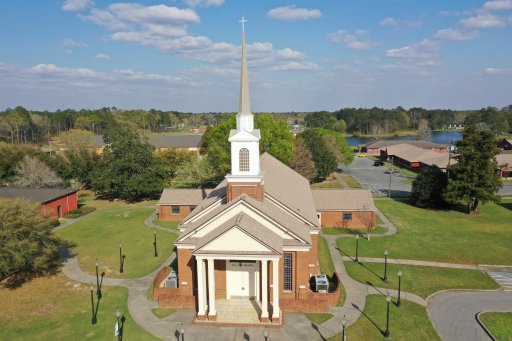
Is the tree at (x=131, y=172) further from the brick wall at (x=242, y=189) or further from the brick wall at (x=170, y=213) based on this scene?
the brick wall at (x=242, y=189)

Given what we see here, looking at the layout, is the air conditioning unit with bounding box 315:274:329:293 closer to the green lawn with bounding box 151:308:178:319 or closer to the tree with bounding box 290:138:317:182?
the green lawn with bounding box 151:308:178:319

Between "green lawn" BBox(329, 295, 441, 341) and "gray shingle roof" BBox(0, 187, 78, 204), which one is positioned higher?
"gray shingle roof" BBox(0, 187, 78, 204)

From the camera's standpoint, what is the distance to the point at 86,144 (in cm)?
7650

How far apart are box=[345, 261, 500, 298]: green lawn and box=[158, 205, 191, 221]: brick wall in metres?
22.8

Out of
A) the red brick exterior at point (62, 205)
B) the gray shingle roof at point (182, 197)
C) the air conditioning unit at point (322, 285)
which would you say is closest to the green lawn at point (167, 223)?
the gray shingle roof at point (182, 197)

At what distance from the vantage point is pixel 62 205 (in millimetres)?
50656

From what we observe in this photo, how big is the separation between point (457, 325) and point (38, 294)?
97.2 feet

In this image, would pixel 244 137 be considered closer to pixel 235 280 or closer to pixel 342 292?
pixel 235 280

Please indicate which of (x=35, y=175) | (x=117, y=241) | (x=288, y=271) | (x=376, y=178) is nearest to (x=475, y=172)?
(x=376, y=178)

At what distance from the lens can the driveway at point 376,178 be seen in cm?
6347

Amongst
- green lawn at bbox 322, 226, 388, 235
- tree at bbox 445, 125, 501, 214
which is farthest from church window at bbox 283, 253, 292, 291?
tree at bbox 445, 125, 501, 214

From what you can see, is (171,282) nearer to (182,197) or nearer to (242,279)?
(242,279)

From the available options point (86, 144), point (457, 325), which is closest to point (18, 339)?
point (457, 325)

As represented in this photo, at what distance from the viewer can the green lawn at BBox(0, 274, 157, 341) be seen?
22969mm
